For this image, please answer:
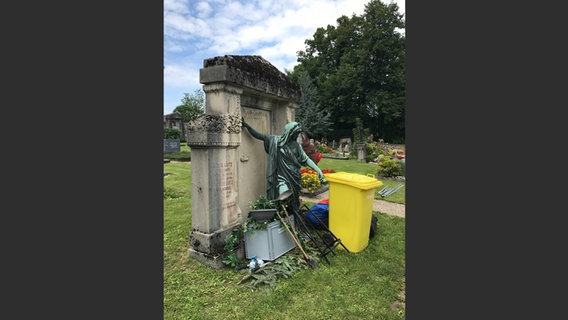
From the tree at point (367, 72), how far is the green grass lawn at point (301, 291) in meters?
29.6

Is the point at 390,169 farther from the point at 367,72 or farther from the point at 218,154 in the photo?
the point at 367,72

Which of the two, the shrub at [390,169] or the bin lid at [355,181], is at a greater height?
the bin lid at [355,181]

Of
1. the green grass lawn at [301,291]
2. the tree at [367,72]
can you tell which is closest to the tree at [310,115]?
the tree at [367,72]

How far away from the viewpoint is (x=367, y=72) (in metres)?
32.2

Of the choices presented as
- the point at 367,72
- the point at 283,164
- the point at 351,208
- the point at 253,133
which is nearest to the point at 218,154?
the point at 253,133

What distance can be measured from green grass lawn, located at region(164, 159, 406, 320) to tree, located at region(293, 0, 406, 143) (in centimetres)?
2956

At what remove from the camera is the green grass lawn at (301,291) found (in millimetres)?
3002

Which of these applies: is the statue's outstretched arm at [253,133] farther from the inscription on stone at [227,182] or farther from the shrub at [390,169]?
the shrub at [390,169]

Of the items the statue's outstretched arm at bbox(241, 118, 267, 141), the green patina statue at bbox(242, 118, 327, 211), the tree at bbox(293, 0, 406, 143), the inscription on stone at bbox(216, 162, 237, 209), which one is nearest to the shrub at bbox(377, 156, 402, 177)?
the green patina statue at bbox(242, 118, 327, 211)

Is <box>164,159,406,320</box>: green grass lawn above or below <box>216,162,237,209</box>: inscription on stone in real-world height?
below

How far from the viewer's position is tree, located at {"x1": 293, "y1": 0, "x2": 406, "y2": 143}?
1225 inches

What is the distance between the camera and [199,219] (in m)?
4.11

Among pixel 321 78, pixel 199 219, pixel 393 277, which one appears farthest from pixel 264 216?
pixel 321 78

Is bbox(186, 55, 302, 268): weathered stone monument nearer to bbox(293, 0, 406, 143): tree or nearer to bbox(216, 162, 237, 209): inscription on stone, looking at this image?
bbox(216, 162, 237, 209): inscription on stone
